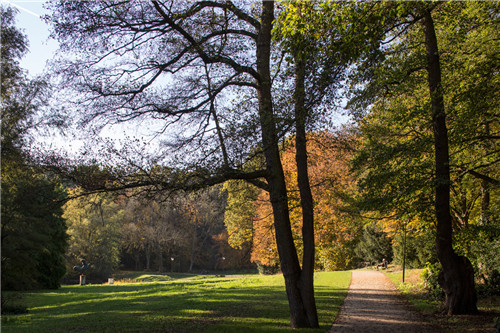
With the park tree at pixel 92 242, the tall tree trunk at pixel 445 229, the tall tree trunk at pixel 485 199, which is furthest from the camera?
the park tree at pixel 92 242

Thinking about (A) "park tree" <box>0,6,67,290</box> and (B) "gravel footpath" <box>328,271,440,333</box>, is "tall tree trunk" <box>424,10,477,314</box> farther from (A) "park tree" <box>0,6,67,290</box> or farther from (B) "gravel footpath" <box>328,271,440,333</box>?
(A) "park tree" <box>0,6,67,290</box>

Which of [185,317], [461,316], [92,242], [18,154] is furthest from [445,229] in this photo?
[92,242]

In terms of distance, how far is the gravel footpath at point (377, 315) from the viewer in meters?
9.04

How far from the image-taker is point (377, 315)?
10.9 meters

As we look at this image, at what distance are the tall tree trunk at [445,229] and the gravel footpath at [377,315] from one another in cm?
117

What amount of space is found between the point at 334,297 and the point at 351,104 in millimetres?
8467

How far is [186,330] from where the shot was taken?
8.74 m

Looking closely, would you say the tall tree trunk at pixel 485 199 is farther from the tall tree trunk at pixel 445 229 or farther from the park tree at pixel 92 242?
the park tree at pixel 92 242

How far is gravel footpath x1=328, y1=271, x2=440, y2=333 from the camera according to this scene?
904 centimetres

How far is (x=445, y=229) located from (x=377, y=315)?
3.22 meters

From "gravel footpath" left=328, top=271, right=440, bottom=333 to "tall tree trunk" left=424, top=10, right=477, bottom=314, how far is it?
1168mm

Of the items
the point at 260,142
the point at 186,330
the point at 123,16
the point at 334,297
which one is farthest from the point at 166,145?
the point at 334,297

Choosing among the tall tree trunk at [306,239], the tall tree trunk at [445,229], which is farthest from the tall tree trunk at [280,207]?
the tall tree trunk at [445,229]

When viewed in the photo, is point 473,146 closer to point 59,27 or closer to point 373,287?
point 373,287
